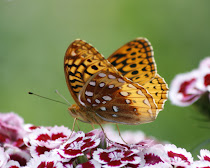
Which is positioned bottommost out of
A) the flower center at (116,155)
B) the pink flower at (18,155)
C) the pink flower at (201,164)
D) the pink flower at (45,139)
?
the pink flower at (201,164)

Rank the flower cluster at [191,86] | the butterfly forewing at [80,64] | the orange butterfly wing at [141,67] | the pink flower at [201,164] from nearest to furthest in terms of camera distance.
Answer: the pink flower at [201,164]
the butterfly forewing at [80,64]
the orange butterfly wing at [141,67]
the flower cluster at [191,86]

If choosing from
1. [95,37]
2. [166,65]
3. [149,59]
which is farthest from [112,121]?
[95,37]

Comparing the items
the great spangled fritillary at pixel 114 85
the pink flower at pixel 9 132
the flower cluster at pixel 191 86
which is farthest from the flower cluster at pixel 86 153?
the flower cluster at pixel 191 86

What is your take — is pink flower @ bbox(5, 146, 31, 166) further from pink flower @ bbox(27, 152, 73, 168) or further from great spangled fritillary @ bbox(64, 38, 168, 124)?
great spangled fritillary @ bbox(64, 38, 168, 124)

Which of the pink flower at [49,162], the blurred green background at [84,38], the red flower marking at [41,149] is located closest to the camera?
the pink flower at [49,162]

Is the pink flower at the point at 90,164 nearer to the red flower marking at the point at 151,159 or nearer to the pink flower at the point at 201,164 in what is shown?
the red flower marking at the point at 151,159

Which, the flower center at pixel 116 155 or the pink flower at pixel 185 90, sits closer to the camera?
the flower center at pixel 116 155

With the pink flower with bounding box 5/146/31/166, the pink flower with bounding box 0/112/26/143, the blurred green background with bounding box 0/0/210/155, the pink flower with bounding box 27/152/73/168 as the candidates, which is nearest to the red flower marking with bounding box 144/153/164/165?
the pink flower with bounding box 27/152/73/168

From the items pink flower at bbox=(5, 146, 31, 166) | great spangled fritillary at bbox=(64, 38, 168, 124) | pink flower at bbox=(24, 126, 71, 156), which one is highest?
great spangled fritillary at bbox=(64, 38, 168, 124)
